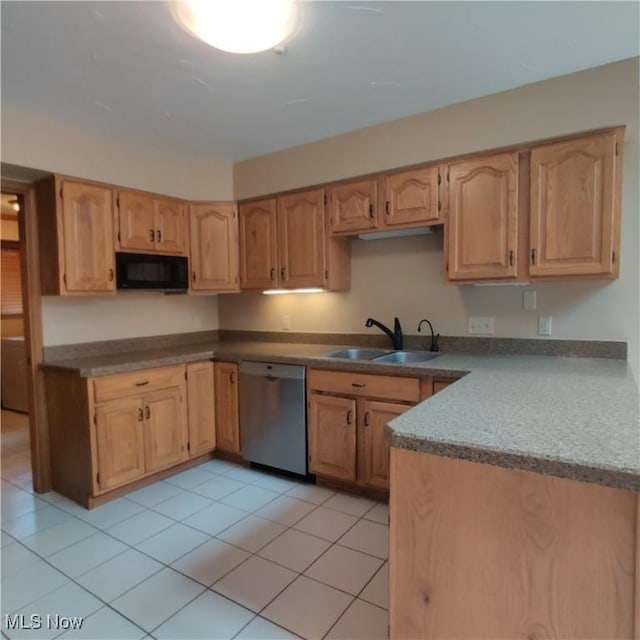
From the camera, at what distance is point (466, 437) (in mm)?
1086

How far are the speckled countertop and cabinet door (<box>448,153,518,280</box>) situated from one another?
58cm

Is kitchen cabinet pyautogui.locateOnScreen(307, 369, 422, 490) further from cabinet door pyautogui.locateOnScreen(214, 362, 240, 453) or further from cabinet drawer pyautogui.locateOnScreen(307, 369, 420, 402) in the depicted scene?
cabinet door pyautogui.locateOnScreen(214, 362, 240, 453)

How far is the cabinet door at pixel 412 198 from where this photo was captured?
2.55 m

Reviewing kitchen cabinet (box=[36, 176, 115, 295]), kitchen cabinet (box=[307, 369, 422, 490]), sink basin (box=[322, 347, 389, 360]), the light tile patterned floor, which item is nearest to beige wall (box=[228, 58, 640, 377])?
sink basin (box=[322, 347, 389, 360])

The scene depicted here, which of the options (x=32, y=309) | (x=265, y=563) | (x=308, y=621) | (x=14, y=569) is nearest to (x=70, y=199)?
(x=32, y=309)

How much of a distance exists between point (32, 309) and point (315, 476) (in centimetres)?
227

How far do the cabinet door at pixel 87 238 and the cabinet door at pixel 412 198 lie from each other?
1.94 m

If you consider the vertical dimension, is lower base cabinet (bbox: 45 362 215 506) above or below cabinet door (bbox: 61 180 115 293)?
below

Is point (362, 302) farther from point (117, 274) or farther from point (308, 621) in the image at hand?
point (308, 621)

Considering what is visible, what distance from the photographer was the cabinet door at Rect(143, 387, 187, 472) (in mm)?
2844

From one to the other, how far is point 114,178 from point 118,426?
1756 millimetres

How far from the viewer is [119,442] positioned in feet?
8.78

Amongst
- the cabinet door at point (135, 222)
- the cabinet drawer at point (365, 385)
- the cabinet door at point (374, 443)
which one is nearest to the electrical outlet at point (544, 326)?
the cabinet drawer at point (365, 385)

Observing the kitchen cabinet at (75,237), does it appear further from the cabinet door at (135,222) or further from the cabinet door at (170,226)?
the cabinet door at (170,226)
